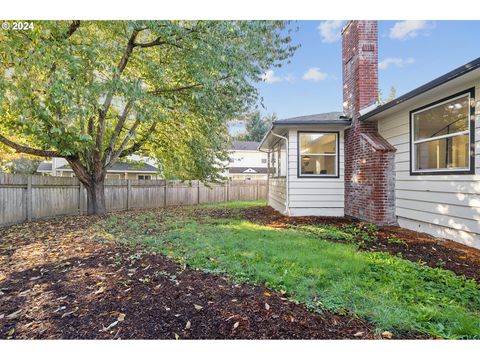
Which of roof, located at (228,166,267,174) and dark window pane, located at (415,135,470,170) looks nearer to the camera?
dark window pane, located at (415,135,470,170)

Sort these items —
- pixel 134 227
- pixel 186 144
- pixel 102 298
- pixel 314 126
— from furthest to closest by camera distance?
pixel 186 144 → pixel 314 126 → pixel 134 227 → pixel 102 298

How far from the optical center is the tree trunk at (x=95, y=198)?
8922mm

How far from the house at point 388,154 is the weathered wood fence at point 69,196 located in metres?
4.70

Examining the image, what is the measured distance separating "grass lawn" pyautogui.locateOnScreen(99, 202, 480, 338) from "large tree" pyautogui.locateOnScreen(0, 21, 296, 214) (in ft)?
9.96

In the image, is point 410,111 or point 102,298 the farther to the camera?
point 410,111

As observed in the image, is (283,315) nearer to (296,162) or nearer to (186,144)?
(296,162)

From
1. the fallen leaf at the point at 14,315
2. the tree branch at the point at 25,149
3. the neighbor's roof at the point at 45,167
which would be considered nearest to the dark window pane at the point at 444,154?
the fallen leaf at the point at 14,315

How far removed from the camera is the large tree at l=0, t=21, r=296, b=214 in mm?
5000

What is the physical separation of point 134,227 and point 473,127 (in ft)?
23.1

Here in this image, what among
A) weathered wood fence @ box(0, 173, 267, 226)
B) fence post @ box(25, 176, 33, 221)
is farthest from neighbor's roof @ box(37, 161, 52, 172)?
fence post @ box(25, 176, 33, 221)

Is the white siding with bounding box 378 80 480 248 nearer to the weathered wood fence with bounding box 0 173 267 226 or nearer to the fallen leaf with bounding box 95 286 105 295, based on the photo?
the fallen leaf with bounding box 95 286 105 295

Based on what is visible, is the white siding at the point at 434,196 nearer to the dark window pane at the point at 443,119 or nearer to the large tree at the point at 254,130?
the dark window pane at the point at 443,119

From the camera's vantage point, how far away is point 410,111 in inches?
237

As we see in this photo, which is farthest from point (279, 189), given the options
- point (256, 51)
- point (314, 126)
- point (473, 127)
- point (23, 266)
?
point (23, 266)
